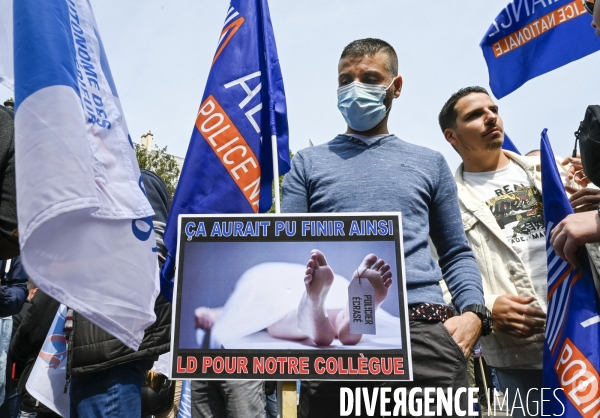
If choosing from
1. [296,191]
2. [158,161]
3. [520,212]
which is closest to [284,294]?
[296,191]

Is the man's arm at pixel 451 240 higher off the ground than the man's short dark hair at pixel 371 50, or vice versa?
the man's short dark hair at pixel 371 50

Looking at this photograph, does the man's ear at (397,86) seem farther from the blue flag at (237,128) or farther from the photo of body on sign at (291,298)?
the photo of body on sign at (291,298)

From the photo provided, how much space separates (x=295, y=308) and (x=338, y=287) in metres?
0.17

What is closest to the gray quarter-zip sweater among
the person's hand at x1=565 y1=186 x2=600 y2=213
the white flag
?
the person's hand at x1=565 y1=186 x2=600 y2=213

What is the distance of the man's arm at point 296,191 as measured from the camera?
8.94 ft

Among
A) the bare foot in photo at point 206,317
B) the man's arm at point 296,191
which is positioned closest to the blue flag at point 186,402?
the man's arm at point 296,191

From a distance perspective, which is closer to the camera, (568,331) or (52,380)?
(568,331)

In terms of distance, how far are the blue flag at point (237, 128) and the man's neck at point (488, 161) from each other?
4.14ft

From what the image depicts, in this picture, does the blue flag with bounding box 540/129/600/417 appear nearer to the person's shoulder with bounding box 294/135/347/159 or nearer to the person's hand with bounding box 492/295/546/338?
the person's hand with bounding box 492/295/546/338

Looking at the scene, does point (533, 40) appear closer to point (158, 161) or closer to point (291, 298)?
point (291, 298)

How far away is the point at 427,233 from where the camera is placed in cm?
263

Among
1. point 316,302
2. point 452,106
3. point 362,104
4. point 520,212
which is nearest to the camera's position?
point 316,302

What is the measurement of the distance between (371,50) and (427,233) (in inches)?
37.6

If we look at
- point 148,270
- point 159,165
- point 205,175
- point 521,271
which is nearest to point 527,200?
point 521,271
